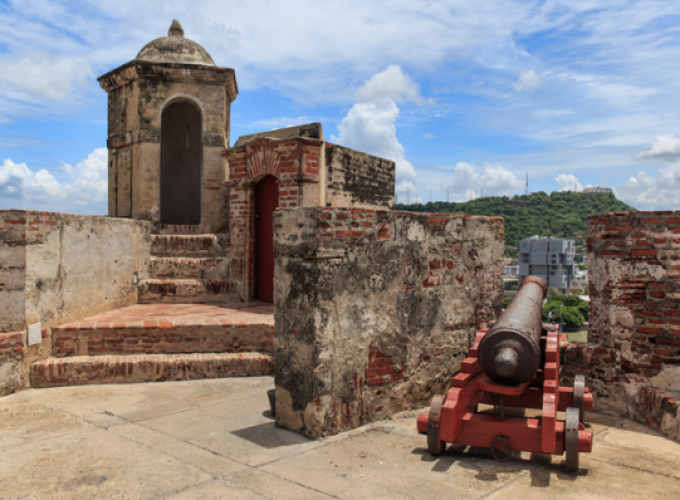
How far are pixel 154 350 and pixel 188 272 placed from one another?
111 inches


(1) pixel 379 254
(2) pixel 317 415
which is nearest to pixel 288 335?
(2) pixel 317 415

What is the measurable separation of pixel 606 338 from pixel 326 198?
17.7 ft

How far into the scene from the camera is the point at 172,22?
1212cm

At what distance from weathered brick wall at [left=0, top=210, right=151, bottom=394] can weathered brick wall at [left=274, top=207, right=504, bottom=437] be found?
11.2ft

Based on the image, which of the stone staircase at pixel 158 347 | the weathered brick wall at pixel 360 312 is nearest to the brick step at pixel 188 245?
the stone staircase at pixel 158 347

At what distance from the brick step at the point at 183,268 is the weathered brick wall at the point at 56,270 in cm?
62

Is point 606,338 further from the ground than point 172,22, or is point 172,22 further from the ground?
point 172,22

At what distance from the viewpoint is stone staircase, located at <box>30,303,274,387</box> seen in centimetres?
653

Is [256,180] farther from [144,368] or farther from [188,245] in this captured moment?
[144,368]

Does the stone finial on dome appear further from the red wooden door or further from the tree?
the tree

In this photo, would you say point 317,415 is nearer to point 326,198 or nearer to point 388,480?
point 388,480

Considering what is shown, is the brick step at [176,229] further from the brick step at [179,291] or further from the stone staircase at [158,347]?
the stone staircase at [158,347]

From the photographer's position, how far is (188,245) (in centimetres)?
1000

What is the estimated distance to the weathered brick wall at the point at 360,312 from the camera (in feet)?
15.1
